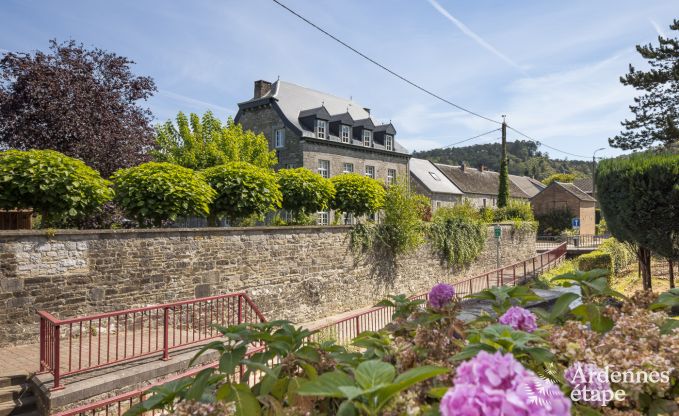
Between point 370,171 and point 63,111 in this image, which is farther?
point 370,171

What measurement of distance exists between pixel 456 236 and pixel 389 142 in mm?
13146

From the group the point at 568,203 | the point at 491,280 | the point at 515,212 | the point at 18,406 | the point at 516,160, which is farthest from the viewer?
the point at 516,160

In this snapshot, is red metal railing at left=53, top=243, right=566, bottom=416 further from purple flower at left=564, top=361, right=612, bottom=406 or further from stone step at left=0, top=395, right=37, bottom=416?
purple flower at left=564, top=361, right=612, bottom=406

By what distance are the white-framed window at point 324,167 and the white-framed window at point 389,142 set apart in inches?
230

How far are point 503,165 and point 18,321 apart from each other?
105ft

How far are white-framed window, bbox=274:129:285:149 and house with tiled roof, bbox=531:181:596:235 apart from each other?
3198 cm

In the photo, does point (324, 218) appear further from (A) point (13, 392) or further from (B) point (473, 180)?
(B) point (473, 180)

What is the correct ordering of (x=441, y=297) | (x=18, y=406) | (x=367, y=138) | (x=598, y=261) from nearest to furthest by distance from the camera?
(x=441, y=297), (x=18, y=406), (x=598, y=261), (x=367, y=138)

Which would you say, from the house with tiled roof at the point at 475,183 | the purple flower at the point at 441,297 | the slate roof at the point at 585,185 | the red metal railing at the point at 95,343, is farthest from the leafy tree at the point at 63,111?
the slate roof at the point at 585,185

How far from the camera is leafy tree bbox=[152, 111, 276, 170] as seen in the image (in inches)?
980

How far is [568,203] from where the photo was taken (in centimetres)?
4459

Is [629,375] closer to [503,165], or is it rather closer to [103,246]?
[103,246]

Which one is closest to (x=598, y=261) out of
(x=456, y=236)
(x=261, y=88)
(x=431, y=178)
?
(x=456, y=236)

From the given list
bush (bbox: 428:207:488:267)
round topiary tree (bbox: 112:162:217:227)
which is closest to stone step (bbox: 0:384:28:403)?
round topiary tree (bbox: 112:162:217:227)
